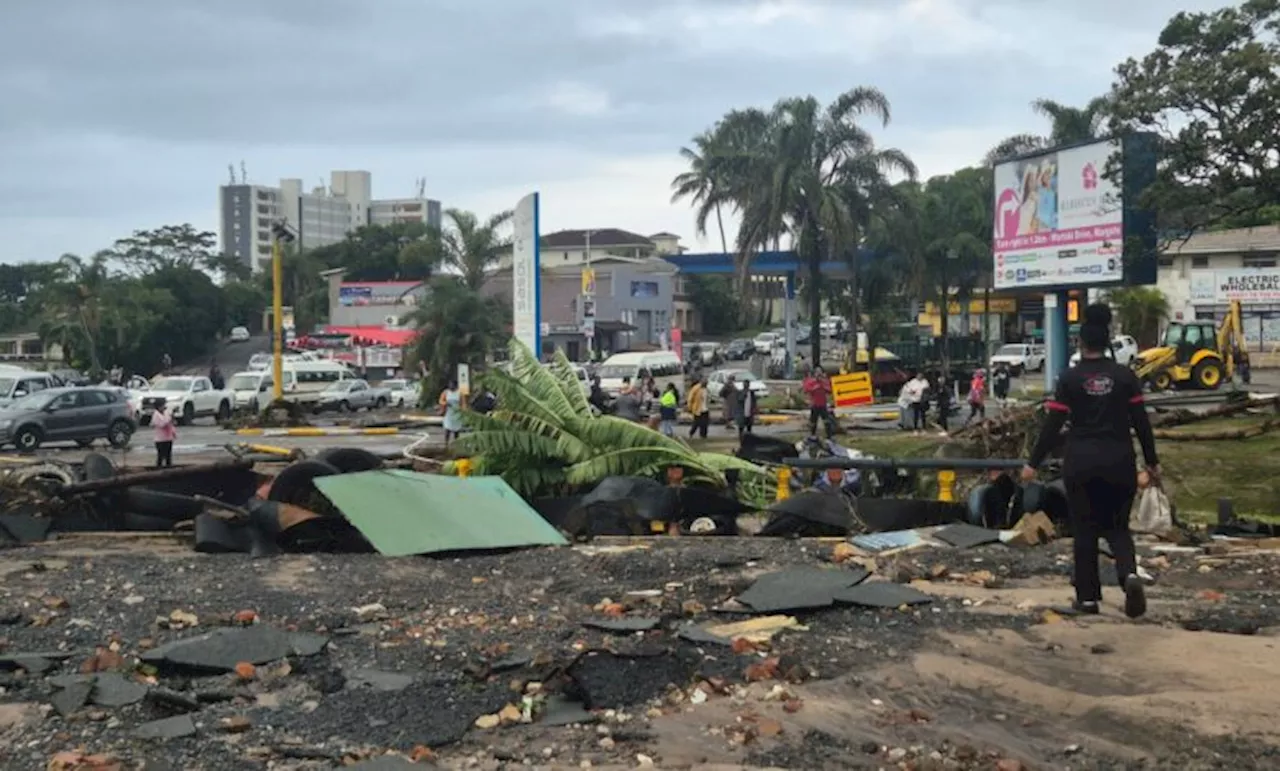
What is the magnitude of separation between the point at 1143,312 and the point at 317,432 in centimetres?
4690

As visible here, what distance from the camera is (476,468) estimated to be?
13.9 metres

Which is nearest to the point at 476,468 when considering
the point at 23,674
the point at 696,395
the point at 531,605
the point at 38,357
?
the point at 531,605

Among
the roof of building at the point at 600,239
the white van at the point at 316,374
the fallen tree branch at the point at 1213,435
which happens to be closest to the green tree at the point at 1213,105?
the fallen tree branch at the point at 1213,435

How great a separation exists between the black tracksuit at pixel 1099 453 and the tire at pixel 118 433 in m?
25.8

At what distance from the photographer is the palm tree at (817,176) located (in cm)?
4719

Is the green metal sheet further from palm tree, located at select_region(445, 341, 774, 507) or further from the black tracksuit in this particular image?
the black tracksuit

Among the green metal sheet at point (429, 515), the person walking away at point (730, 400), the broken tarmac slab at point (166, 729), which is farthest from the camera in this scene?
the person walking away at point (730, 400)

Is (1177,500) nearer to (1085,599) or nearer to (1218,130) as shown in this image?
(1085,599)

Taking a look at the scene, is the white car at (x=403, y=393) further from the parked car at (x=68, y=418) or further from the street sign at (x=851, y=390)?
the parked car at (x=68, y=418)

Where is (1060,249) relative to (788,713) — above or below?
above

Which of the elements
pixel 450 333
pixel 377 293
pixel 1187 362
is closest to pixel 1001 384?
pixel 1187 362

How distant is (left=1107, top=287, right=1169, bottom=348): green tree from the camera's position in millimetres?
65125

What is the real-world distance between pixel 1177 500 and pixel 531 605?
9.48 m

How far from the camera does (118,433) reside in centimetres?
2944
